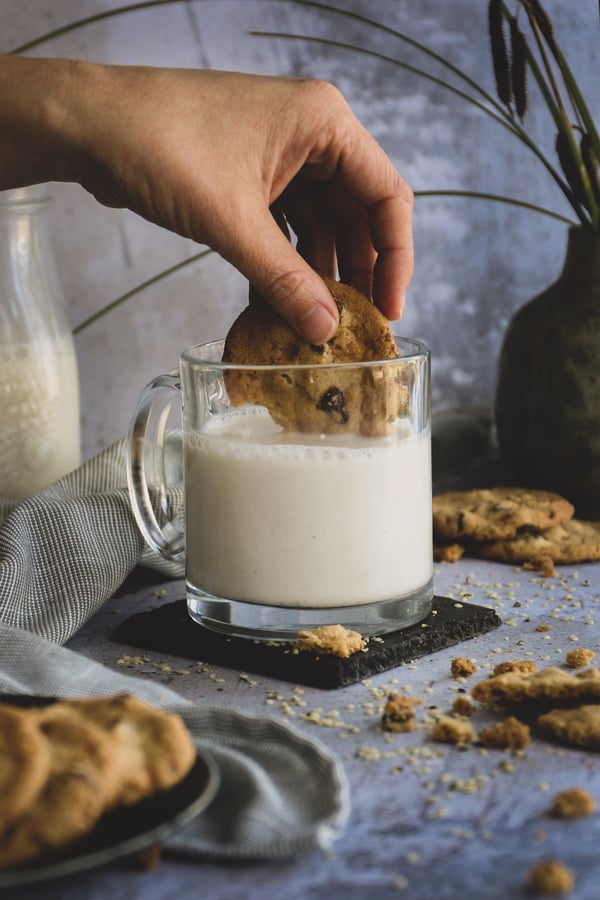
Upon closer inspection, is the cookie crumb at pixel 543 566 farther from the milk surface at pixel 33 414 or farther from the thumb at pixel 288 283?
the milk surface at pixel 33 414

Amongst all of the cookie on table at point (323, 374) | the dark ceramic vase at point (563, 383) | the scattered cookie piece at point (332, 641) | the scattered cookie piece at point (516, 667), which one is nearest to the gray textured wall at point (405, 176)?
the dark ceramic vase at point (563, 383)

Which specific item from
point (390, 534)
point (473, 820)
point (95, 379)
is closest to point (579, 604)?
point (390, 534)

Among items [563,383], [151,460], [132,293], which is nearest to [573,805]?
[151,460]

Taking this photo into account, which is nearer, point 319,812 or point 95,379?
point 319,812

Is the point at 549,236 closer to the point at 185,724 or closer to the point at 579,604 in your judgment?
the point at 579,604

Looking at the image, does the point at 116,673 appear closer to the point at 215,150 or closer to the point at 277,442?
the point at 277,442

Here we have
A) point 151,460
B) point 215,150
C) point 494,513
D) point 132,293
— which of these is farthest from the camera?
point 132,293

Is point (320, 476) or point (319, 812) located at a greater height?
point (320, 476)
